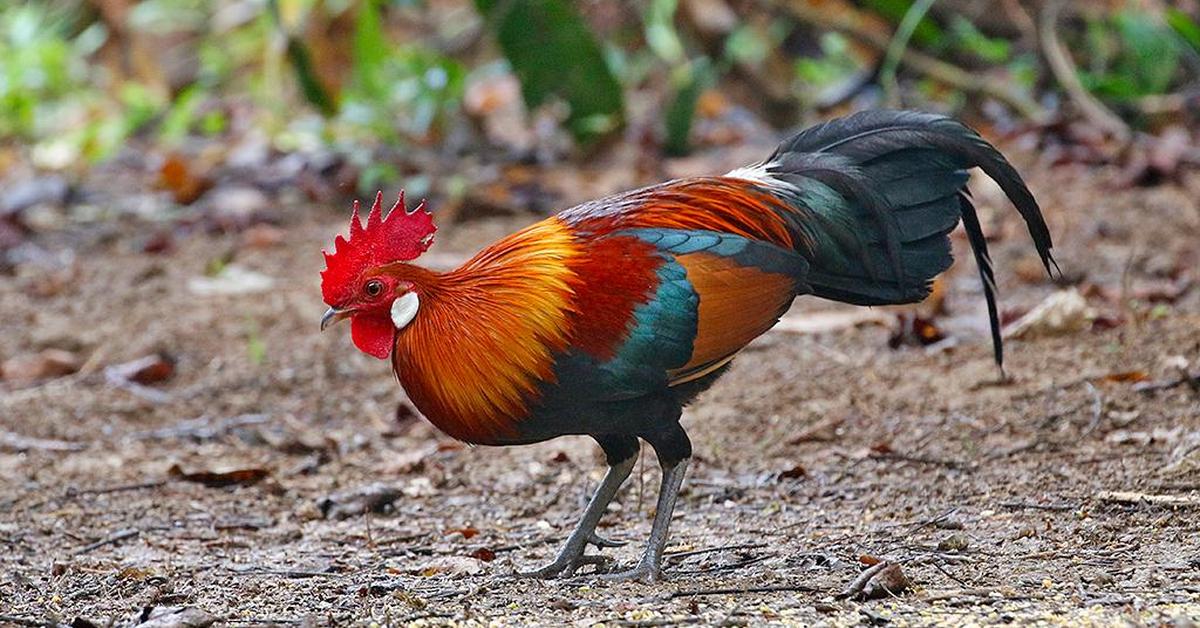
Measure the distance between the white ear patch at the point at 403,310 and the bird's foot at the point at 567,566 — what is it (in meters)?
0.72

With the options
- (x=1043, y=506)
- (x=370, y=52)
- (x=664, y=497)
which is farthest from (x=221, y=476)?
(x=370, y=52)

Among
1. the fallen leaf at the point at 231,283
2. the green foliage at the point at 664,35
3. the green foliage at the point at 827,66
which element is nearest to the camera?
the fallen leaf at the point at 231,283

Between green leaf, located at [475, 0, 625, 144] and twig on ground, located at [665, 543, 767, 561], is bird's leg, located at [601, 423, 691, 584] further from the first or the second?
green leaf, located at [475, 0, 625, 144]

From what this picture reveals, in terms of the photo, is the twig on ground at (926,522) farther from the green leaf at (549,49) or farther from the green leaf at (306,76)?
the green leaf at (306,76)

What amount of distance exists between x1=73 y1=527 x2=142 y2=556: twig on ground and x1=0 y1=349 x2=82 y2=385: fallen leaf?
6.43 ft

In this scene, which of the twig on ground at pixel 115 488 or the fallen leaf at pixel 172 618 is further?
the twig on ground at pixel 115 488

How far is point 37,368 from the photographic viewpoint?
6094 mm

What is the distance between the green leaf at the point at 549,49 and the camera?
8.24m

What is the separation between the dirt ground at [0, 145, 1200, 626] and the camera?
338cm

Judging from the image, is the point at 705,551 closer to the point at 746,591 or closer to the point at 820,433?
the point at 746,591

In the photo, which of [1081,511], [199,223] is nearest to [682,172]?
[199,223]

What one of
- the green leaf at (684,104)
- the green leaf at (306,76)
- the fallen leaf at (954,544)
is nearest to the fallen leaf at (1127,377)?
the fallen leaf at (954,544)

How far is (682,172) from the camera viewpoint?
28.1 ft

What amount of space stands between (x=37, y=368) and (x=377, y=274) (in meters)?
3.04
